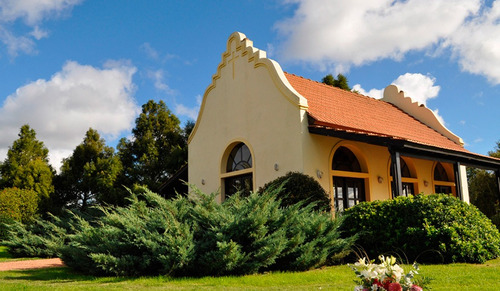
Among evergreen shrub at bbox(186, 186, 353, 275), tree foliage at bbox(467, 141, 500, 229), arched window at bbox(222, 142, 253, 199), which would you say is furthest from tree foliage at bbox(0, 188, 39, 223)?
tree foliage at bbox(467, 141, 500, 229)

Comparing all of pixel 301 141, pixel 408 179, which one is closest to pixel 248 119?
pixel 301 141

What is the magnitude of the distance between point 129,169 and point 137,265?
21.0 m

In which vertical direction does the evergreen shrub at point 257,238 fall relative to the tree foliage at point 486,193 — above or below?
below

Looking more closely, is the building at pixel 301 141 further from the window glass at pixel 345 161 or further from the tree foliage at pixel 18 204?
the tree foliage at pixel 18 204

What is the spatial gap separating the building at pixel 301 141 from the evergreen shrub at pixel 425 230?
1531 millimetres

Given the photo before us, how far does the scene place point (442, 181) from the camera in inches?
738

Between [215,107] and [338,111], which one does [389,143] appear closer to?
[338,111]

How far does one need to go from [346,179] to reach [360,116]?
323 cm

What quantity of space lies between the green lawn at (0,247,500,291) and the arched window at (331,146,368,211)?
5.52 meters

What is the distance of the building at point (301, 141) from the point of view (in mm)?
13148

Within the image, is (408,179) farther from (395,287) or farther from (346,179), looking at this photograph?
(395,287)

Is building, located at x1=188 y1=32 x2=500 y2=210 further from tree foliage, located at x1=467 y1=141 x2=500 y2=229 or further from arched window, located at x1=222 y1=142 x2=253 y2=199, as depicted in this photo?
tree foliage, located at x1=467 y1=141 x2=500 y2=229

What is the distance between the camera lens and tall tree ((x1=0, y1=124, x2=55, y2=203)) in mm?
28844

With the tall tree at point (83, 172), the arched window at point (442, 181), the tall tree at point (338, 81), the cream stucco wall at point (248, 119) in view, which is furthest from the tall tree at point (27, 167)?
the arched window at point (442, 181)
